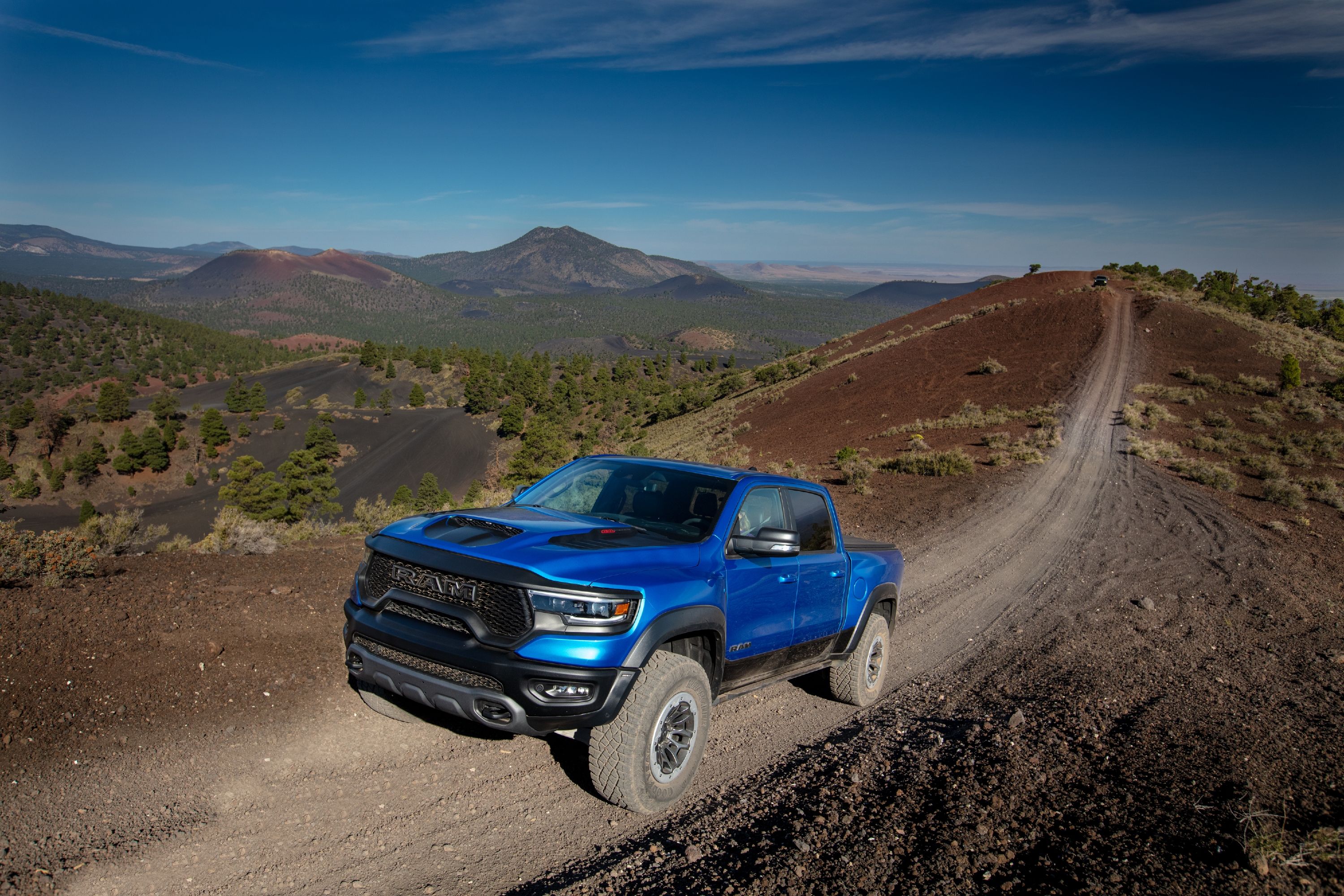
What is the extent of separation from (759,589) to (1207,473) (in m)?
18.6

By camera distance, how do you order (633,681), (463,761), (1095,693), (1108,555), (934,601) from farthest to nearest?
A: 1. (1108,555)
2. (934,601)
3. (1095,693)
4. (463,761)
5. (633,681)

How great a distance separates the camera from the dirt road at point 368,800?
3.41 m

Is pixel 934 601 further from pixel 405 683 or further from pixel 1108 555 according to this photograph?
pixel 405 683

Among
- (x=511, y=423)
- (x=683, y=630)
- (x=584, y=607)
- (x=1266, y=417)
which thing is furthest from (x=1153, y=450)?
(x=511, y=423)

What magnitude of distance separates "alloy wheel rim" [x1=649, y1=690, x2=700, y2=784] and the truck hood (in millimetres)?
805

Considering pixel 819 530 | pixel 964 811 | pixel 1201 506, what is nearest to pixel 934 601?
pixel 819 530

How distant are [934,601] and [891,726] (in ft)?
14.0

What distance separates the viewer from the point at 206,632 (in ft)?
18.2

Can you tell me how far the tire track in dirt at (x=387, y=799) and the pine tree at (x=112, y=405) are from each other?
91088 mm

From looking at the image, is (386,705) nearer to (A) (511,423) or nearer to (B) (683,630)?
(B) (683,630)

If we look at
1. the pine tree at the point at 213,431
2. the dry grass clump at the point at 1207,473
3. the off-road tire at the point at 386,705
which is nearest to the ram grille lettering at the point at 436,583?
the off-road tire at the point at 386,705

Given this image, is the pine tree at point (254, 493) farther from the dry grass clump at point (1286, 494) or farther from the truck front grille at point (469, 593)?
the dry grass clump at point (1286, 494)

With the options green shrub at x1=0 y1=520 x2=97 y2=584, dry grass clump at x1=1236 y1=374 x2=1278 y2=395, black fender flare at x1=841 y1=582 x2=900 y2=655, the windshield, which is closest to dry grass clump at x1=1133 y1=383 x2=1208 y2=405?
dry grass clump at x1=1236 y1=374 x2=1278 y2=395

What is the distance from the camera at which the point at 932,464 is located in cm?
1847
